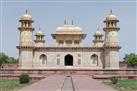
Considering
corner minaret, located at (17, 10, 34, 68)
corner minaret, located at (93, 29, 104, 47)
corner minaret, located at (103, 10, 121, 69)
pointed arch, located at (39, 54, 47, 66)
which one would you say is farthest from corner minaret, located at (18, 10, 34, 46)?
corner minaret, located at (93, 29, 104, 47)

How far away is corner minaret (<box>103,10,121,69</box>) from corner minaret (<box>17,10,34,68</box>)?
6270 mm

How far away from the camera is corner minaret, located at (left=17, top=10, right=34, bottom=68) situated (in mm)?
29766

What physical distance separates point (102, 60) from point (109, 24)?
10.3 ft

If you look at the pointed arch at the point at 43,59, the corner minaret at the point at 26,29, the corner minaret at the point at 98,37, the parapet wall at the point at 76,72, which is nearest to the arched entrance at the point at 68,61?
the pointed arch at the point at 43,59

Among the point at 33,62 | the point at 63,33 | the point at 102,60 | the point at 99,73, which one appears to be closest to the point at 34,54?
the point at 33,62

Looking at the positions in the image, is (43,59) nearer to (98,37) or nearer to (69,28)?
(69,28)

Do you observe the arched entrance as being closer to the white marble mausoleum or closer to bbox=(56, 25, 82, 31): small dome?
the white marble mausoleum

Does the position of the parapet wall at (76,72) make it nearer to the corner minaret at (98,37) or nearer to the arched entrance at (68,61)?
the arched entrance at (68,61)

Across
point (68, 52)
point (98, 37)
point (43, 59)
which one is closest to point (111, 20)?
point (68, 52)

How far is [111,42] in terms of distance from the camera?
30078 mm

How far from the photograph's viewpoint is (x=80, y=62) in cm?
3105

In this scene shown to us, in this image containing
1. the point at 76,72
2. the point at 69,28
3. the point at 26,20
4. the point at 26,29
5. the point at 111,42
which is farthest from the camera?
the point at 69,28

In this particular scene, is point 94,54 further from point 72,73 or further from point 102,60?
point 72,73

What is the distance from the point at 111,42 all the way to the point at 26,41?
708cm
